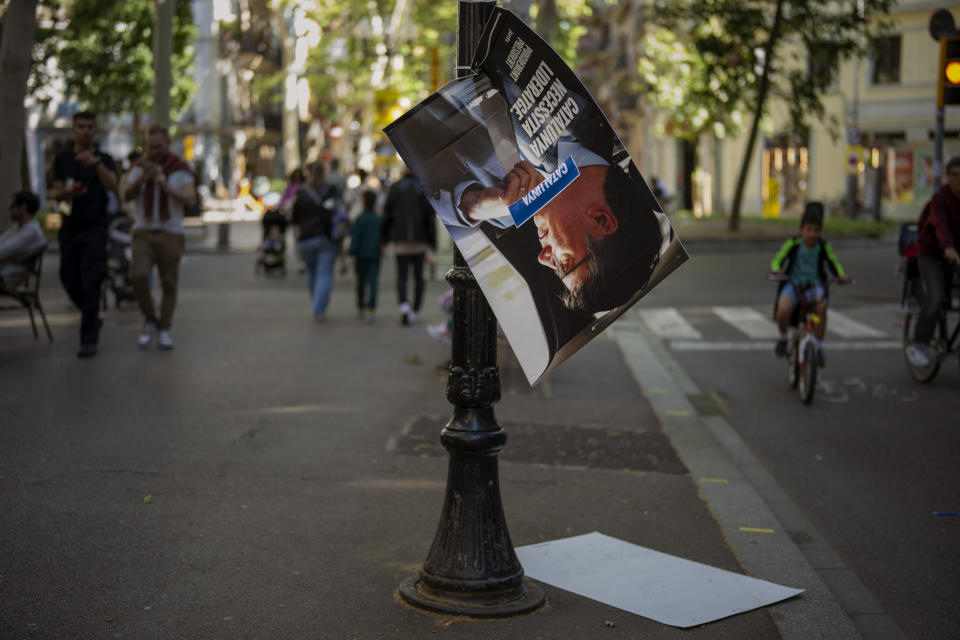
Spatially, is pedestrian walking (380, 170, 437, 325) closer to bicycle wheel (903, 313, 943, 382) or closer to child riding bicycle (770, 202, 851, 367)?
child riding bicycle (770, 202, 851, 367)

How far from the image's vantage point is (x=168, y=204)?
1182cm

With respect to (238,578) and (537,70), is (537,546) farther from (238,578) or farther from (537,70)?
(537,70)

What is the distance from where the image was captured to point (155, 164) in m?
11.7

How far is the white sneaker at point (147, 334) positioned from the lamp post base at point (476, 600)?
25.5 feet

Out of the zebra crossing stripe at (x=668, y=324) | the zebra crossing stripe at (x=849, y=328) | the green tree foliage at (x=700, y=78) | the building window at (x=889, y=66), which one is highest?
the building window at (x=889, y=66)

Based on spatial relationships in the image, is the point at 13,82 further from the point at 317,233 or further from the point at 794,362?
the point at 794,362

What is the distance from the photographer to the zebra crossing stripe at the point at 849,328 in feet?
49.1

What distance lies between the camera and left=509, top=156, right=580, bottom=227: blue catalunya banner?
4.56 meters

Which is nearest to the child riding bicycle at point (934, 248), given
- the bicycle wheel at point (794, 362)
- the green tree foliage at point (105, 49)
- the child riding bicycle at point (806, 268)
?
the child riding bicycle at point (806, 268)

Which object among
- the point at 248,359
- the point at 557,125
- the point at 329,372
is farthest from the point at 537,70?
the point at 248,359

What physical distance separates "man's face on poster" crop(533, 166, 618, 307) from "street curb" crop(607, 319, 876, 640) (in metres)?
1.49

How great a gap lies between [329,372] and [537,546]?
18.4ft

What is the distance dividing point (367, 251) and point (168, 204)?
4210 millimetres

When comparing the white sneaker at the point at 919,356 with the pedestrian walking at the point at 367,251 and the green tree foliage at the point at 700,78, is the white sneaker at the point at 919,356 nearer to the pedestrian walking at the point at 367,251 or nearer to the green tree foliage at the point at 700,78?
the pedestrian walking at the point at 367,251
